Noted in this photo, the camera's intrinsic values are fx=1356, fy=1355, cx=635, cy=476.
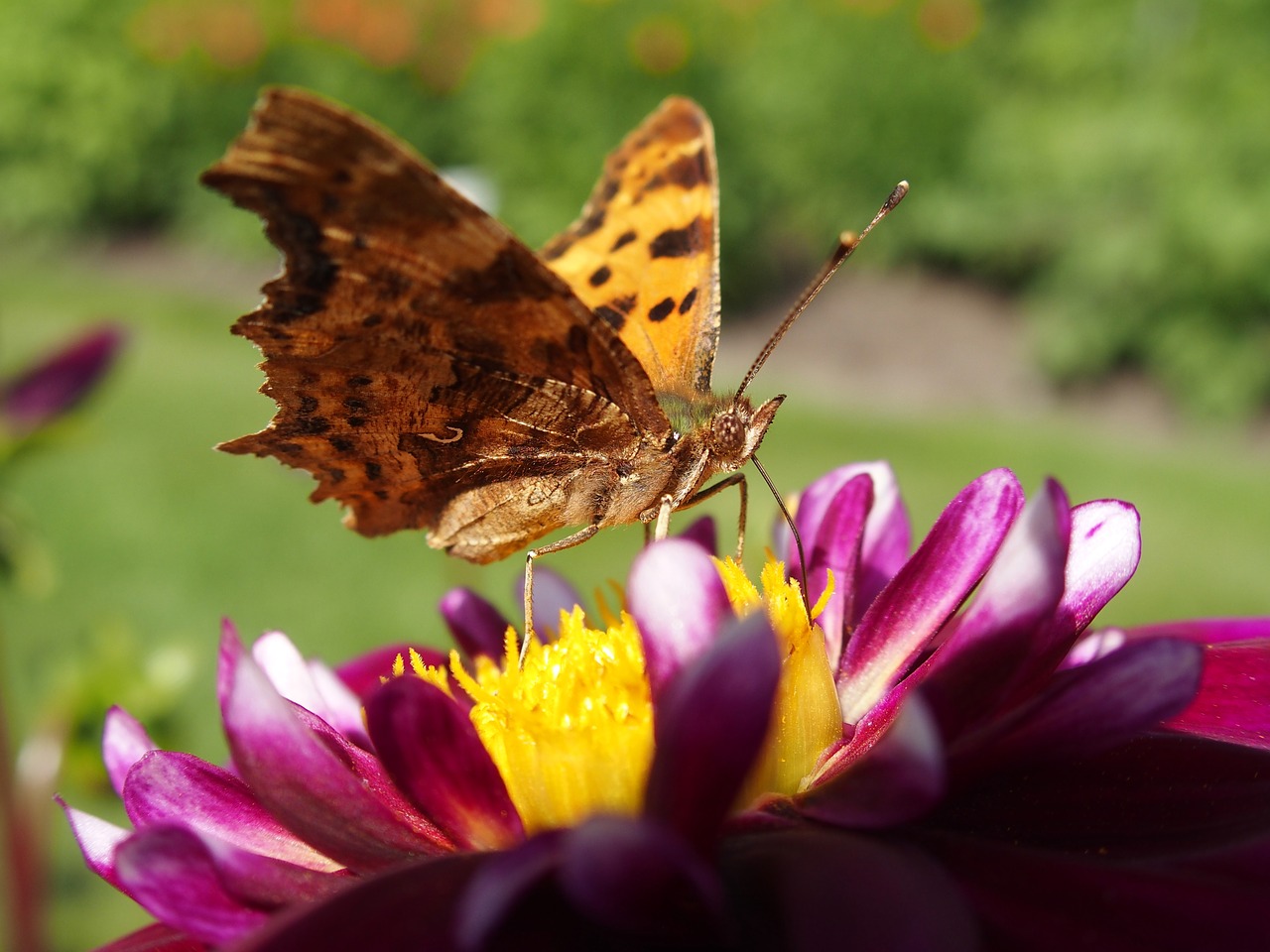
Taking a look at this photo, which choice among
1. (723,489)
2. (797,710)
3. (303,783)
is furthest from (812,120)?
(303,783)

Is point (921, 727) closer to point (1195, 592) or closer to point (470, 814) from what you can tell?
point (470, 814)

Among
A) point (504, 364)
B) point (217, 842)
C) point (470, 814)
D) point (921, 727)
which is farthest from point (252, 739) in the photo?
point (504, 364)

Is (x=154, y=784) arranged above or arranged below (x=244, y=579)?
above

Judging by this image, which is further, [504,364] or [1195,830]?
[504,364]

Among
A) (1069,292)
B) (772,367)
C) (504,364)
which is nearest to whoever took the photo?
(504,364)

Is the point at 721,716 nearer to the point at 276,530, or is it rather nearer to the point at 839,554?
the point at 839,554

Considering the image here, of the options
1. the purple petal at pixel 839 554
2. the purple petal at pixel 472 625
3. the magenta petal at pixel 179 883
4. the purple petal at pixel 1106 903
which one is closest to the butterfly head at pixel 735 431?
the purple petal at pixel 839 554

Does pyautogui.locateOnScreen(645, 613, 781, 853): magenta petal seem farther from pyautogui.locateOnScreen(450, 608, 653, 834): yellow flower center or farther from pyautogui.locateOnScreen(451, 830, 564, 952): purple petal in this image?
pyautogui.locateOnScreen(450, 608, 653, 834): yellow flower center
